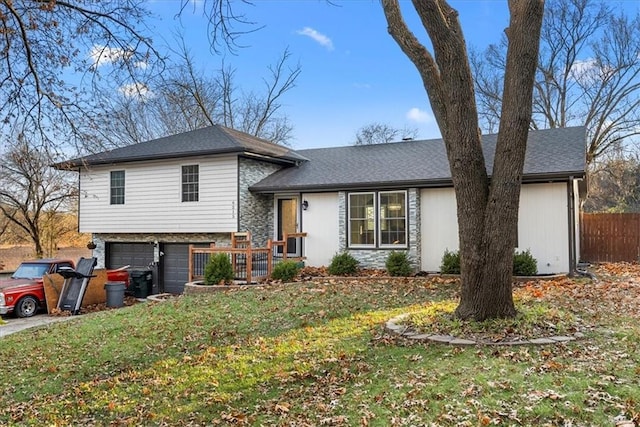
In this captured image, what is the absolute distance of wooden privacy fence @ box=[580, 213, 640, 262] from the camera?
59.0 ft

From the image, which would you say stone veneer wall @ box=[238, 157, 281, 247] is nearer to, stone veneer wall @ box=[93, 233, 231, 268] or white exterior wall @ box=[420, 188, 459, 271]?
stone veneer wall @ box=[93, 233, 231, 268]

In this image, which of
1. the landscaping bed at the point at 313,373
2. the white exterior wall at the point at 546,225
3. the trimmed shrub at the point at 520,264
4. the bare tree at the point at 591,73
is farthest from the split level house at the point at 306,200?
the bare tree at the point at 591,73

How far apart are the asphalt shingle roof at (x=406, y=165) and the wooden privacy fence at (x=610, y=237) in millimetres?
4954

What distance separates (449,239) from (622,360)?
347 inches

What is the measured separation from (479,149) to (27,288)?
1202 centimetres

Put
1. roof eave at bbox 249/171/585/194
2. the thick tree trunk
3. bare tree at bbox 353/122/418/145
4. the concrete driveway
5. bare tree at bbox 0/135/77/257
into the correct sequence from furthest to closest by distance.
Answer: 1. bare tree at bbox 353/122/418/145
2. bare tree at bbox 0/135/77/257
3. roof eave at bbox 249/171/585/194
4. the concrete driveway
5. the thick tree trunk

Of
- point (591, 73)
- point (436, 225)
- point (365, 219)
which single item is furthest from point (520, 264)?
point (591, 73)

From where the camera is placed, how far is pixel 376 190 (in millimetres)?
14508

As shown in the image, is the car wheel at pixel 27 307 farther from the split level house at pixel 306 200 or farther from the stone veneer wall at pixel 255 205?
the stone veneer wall at pixel 255 205

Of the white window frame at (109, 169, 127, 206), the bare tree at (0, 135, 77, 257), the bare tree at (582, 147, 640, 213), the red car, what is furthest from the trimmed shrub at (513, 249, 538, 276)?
the bare tree at (0, 135, 77, 257)

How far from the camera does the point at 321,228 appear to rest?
50.0 ft

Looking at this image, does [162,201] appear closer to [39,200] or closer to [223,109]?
[39,200]

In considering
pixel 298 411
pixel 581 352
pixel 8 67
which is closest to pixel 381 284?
pixel 581 352

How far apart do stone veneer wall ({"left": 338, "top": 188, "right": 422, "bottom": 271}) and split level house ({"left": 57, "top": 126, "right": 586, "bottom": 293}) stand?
3 cm
